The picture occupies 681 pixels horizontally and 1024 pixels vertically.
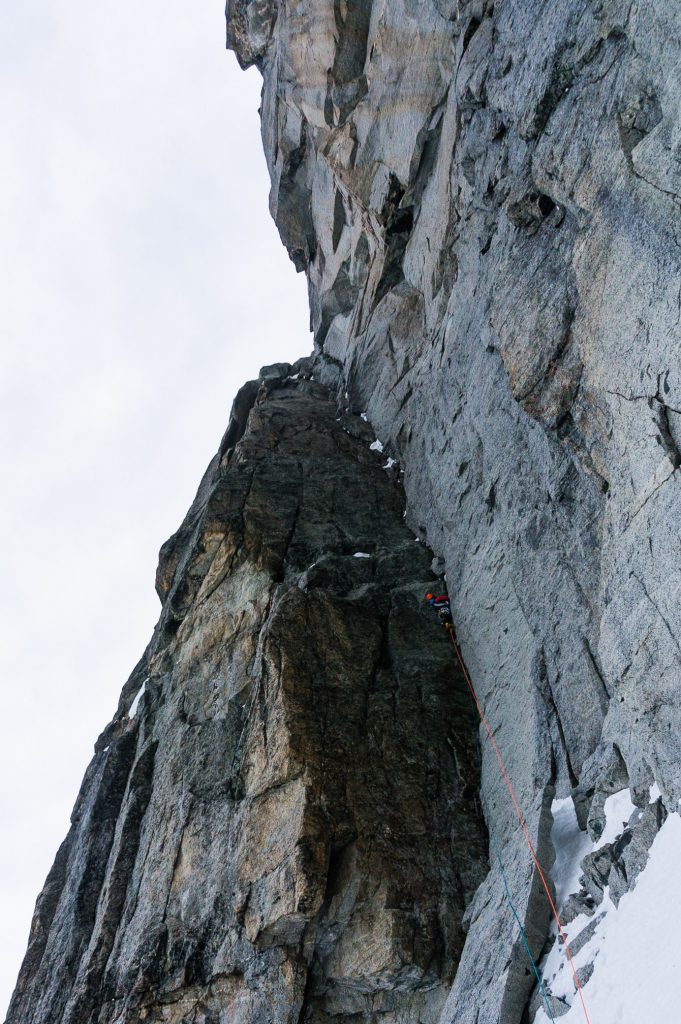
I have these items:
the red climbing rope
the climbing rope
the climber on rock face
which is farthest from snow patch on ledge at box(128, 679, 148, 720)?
the climbing rope

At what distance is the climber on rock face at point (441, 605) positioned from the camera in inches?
662

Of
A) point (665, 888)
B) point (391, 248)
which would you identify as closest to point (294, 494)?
point (391, 248)

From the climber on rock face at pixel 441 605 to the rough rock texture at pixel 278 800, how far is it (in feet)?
0.70

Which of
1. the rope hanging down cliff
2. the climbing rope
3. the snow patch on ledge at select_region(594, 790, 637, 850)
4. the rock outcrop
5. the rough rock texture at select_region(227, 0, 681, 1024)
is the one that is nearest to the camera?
the climbing rope

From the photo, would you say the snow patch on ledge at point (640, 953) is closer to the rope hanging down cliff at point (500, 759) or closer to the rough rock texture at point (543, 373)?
the rope hanging down cliff at point (500, 759)

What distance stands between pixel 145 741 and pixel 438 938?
29.1 ft

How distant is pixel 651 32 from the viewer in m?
11.2

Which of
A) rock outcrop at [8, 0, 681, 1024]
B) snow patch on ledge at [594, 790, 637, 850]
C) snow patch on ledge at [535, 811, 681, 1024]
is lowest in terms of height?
snow patch on ledge at [535, 811, 681, 1024]

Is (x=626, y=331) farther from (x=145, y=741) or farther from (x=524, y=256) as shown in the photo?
(x=145, y=741)

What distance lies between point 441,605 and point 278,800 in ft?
17.1

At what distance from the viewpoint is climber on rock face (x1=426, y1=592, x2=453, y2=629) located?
1681cm

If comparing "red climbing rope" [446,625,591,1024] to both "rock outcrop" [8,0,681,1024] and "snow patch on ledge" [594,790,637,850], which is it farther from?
"snow patch on ledge" [594,790,637,850]

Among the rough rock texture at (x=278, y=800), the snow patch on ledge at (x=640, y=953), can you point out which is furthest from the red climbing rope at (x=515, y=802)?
the rough rock texture at (x=278, y=800)

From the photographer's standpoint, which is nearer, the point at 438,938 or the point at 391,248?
the point at 438,938
